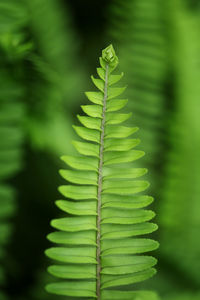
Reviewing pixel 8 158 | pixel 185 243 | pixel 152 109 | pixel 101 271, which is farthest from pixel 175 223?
pixel 101 271

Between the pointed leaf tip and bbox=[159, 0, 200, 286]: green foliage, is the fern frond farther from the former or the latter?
bbox=[159, 0, 200, 286]: green foliage

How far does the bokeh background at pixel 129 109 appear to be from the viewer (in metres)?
1.71

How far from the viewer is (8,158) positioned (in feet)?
5.07

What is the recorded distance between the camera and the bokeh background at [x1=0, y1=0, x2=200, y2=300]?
5.60 feet

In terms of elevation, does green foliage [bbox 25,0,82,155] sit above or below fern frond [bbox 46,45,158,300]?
above

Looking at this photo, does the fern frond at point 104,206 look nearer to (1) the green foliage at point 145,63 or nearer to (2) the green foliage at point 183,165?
(2) the green foliage at point 183,165

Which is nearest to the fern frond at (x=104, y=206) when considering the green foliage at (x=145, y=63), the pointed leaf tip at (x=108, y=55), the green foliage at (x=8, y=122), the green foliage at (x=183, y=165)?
the pointed leaf tip at (x=108, y=55)

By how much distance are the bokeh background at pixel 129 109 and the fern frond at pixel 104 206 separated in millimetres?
695

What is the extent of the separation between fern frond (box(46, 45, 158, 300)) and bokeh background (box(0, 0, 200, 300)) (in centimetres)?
70

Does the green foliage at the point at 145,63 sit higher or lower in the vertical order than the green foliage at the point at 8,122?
higher

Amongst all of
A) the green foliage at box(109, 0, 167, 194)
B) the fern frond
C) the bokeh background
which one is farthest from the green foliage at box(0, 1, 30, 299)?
the green foliage at box(109, 0, 167, 194)

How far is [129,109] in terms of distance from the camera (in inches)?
87.9

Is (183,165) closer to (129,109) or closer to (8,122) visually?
(129,109)

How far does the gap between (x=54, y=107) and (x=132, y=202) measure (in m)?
1.03
